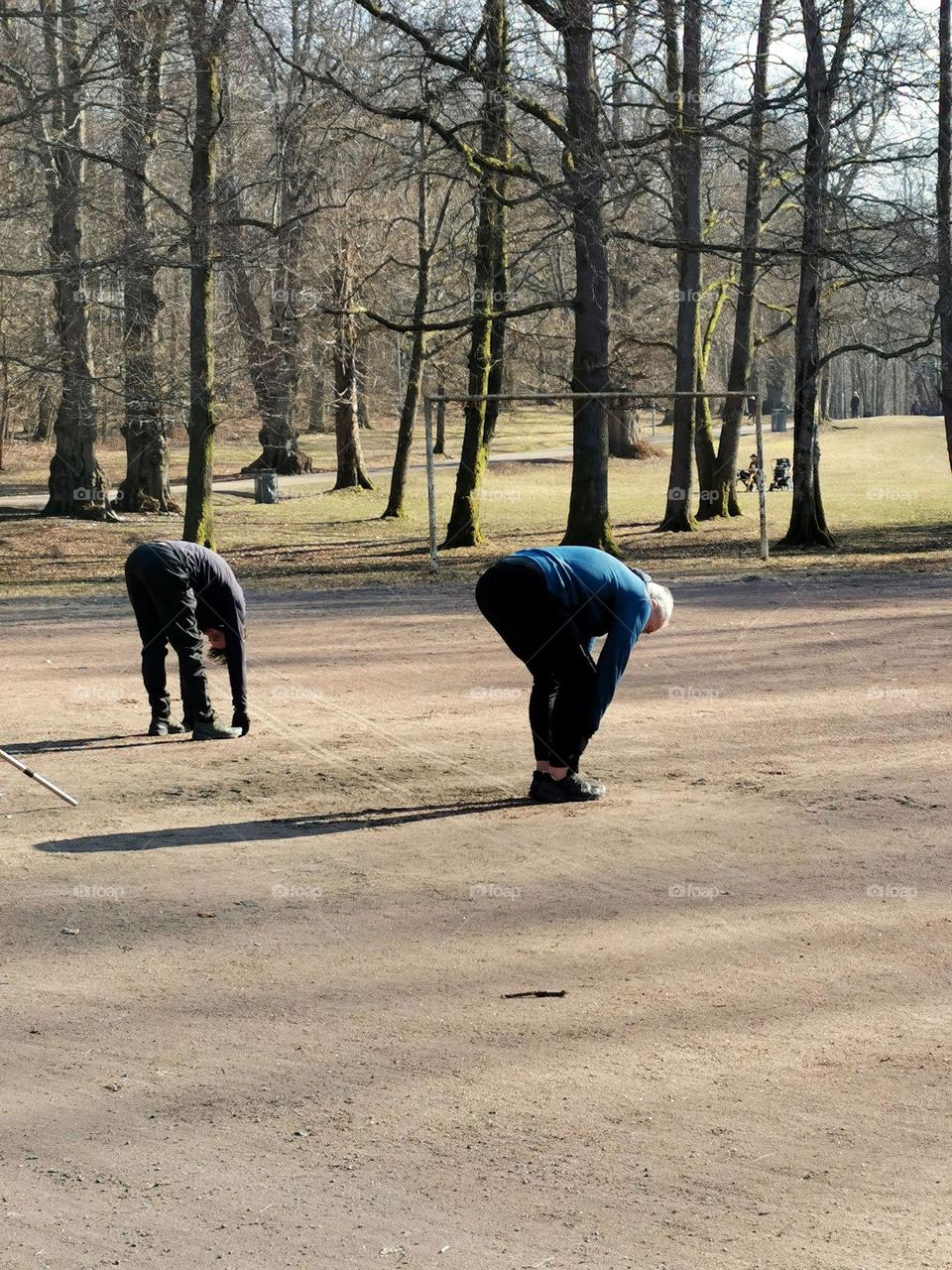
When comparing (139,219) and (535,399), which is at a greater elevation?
(139,219)

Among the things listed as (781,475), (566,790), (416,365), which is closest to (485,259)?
(416,365)

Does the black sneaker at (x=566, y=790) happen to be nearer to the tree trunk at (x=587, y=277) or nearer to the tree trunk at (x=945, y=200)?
the tree trunk at (x=587, y=277)

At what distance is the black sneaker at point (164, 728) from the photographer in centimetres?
1071

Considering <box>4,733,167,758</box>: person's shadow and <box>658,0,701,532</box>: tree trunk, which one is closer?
<box>4,733,167,758</box>: person's shadow

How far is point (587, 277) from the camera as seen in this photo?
22.4 meters

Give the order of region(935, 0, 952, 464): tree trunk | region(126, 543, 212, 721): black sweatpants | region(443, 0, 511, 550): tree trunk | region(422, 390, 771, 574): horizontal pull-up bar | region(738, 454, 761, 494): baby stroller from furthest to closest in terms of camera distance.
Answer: region(738, 454, 761, 494): baby stroller < region(935, 0, 952, 464): tree trunk < region(443, 0, 511, 550): tree trunk < region(422, 390, 771, 574): horizontal pull-up bar < region(126, 543, 212, 721): black sweatpants

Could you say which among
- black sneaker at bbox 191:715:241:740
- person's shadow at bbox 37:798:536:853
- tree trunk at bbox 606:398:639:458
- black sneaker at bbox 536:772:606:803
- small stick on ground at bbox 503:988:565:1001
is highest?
tree trunk at bbox 606:398:639:458

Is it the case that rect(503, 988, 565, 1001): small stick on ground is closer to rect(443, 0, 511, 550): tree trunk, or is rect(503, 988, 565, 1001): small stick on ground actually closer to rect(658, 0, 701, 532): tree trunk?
rect(443, 0, 511, 550): tree trunk

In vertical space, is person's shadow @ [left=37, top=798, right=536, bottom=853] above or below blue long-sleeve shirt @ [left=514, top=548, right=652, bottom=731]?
below

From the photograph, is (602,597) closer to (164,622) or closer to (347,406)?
(164,622)

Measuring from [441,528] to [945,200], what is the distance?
10448mm

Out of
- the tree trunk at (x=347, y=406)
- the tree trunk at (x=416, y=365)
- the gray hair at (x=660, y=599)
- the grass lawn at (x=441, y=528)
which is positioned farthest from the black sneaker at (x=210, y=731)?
the tree trunk at (x=347, y=406)

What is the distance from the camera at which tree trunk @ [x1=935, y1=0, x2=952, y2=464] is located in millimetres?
24031

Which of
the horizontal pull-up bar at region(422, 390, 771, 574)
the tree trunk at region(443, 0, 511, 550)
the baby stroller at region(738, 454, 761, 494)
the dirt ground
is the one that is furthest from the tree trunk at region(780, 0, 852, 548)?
the baby stroller at region(738, 454, 761, 494)
